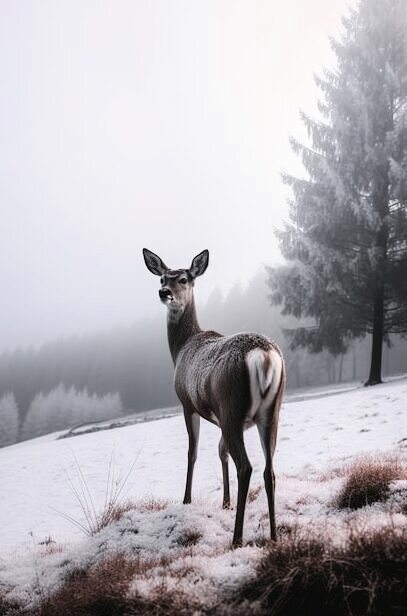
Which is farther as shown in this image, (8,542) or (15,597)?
(8,542)

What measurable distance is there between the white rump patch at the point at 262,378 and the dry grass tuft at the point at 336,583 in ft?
4.23

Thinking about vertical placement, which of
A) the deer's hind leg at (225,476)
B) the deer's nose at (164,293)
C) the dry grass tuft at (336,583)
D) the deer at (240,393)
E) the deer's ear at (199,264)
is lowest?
the deer's hind leg at (225,476)

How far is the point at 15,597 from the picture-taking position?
3.59 metres

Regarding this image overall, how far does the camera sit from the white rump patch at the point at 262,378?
359 centimetres

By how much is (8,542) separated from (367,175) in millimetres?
15673

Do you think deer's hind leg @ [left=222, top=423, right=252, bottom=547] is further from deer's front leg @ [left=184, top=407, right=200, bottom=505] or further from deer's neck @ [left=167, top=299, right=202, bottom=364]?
deer's neck @ [left=167, top=299, right=202, bottom=364]

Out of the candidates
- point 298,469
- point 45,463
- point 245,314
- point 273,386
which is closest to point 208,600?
point 273,386

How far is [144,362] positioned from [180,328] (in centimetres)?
12781

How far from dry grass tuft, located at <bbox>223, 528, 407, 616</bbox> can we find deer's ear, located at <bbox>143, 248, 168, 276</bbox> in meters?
3.96

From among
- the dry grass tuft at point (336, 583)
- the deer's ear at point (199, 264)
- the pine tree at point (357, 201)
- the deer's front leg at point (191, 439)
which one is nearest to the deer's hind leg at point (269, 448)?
the dry grass tuft at point (336, 583)

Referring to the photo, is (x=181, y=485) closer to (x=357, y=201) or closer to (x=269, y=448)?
(x=269, y=448)

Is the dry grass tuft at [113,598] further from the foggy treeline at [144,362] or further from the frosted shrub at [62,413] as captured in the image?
the frosted shrub at [62,413]

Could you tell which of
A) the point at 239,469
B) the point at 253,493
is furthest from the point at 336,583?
the point at 253,493

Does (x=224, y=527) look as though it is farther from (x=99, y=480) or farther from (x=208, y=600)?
(x=99, y=480)
